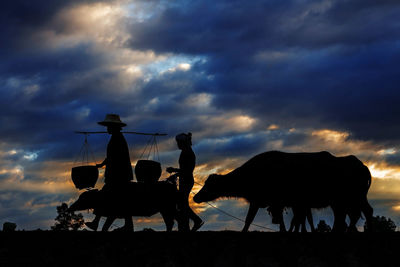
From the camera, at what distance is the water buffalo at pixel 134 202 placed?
14.7 m

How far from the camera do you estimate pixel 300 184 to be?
17422 mm

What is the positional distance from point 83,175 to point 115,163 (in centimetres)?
92

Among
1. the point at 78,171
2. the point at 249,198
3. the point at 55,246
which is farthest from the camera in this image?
the point at 249,198

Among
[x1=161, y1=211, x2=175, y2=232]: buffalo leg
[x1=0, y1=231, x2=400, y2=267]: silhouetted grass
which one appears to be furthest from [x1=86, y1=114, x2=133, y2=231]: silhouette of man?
[x1=0, y1=231, x2=400, y2=267]: silhouetted grass

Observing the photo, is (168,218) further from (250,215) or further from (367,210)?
(367,210)


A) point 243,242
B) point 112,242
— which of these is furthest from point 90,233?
point 243,242

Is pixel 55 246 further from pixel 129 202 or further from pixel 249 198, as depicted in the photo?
pixel 249 198

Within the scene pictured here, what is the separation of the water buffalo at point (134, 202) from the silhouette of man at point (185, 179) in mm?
263

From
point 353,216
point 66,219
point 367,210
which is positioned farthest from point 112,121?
point 66,219

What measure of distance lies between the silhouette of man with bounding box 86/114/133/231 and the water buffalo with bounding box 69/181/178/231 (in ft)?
0.33

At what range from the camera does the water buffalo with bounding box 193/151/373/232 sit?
1722 cm

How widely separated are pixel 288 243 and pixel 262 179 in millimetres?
6050

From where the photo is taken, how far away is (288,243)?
11273mm

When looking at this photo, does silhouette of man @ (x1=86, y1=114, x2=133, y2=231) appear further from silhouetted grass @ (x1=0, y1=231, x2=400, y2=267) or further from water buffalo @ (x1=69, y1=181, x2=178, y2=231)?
silhouetted grass @ (x1=0, y1=231, x2=400, y2=267)
